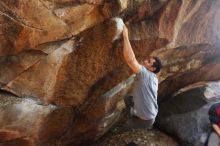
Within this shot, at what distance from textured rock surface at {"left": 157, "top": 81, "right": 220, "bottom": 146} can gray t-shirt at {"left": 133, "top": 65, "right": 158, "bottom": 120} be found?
8.27ft

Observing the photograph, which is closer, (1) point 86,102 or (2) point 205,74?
(1) point 86,102

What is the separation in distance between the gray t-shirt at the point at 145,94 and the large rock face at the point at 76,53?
0.82 metres

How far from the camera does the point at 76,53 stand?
236 inches

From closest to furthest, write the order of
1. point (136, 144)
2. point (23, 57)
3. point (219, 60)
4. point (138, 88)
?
point (23, 57) → point (138, 88) → point (136, 144) → point (219, 60)

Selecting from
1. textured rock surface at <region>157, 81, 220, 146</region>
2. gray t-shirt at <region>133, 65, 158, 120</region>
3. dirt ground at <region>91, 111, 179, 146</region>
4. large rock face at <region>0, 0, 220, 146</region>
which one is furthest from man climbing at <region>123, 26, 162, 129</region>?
textured rock surface at <region>157, 81, 220, 146</region>

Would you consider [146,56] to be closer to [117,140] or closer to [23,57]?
[117,140]

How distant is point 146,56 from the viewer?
7.25m

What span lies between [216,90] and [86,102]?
4106mm

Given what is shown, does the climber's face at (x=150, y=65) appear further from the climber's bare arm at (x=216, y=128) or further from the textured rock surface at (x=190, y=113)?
the textured rock surface at (x=190, y=113)

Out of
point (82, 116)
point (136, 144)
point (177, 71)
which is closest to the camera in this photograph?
point (82, 116)

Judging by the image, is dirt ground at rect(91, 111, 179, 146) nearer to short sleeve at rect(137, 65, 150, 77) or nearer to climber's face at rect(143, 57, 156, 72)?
climber's face at rect(143, 57, 156, 72)

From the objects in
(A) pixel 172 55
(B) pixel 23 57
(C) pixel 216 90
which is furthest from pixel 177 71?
(B) pixel 23 57

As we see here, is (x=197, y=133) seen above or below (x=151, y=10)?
below

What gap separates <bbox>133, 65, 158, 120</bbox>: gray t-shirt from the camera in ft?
18.9
